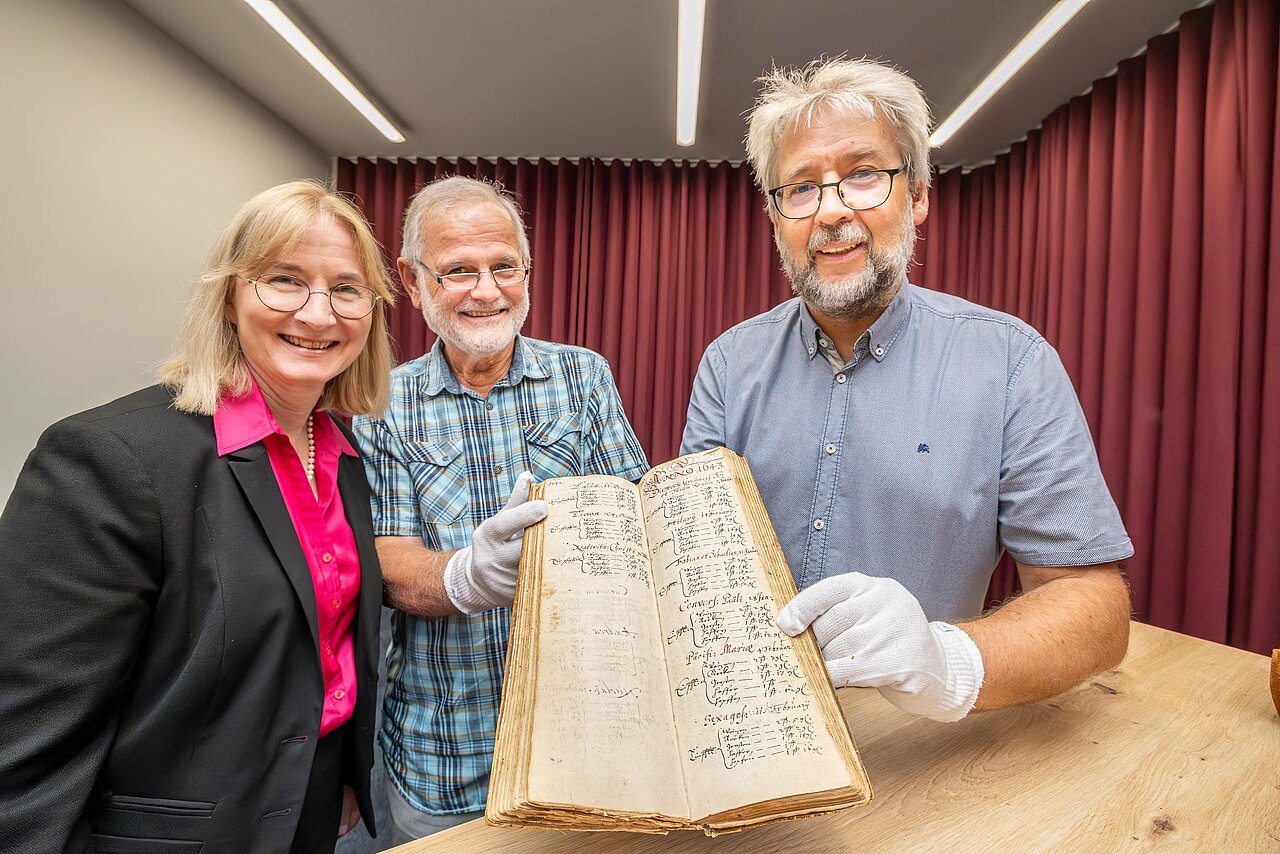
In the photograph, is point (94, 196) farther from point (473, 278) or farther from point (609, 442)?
point (609, 442)

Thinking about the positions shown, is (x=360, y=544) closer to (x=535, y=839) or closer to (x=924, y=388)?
(x=535, y=839)

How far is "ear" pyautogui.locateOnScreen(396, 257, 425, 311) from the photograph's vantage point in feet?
5.32

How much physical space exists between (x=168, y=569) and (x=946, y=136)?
4184 mm

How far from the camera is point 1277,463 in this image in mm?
2018

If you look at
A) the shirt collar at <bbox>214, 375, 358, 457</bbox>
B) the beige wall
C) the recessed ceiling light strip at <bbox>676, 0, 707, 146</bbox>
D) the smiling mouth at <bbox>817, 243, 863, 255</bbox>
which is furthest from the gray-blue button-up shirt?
the beige wall

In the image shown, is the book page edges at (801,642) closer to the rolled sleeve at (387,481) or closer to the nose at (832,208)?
the nose at (832,208)

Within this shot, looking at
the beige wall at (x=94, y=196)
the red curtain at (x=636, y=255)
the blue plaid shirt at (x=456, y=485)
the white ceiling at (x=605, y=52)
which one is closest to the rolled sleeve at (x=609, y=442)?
the blue plaid shirt at (x=456, y=485)

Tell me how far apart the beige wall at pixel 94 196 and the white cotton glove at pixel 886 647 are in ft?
9.66

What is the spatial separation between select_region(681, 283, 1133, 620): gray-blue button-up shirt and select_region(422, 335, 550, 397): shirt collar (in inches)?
22.3

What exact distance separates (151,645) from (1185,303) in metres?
3.46

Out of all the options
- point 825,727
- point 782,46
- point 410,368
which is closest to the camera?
point 825,727

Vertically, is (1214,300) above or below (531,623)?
above

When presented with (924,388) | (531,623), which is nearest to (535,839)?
(531,623)

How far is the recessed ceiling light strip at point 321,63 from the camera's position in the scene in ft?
8.05
